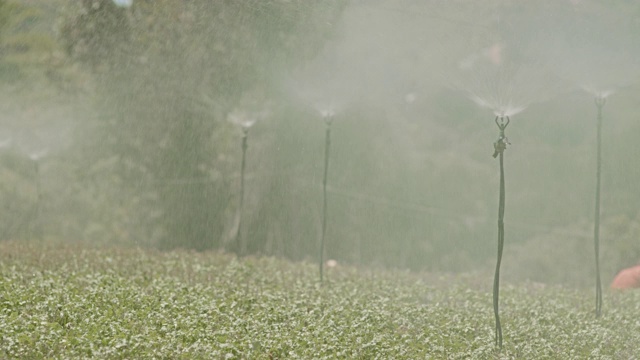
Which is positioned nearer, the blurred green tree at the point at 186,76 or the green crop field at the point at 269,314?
the green crop field at the point at 269,314

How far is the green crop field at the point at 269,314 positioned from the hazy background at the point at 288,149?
5.32 metres

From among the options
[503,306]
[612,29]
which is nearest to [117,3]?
[612,29]

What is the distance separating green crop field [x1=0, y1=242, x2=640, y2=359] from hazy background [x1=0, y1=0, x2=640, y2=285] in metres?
5.32

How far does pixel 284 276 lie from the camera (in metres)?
13.4

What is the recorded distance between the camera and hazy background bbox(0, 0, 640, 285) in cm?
1962

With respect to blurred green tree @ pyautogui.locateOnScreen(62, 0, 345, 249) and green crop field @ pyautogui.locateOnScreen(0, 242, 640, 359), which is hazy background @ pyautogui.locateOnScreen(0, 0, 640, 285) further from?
green crop field @ pyautogui.locateOnScreen(0, 242, 640, 359)

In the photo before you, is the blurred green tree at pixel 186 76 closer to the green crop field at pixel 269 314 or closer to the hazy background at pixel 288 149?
the hazy background at pixel 288 149

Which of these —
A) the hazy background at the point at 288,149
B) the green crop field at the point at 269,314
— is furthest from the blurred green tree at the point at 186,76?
the green crop field at the point at 269,314

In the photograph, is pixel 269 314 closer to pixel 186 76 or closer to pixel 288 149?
pixel 288 149

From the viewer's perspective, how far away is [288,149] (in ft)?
65.2

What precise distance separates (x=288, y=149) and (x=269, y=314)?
10.3 meters

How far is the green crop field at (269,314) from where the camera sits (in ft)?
26.7

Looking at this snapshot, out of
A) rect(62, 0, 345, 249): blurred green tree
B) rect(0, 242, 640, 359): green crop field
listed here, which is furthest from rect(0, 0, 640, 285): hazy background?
rect(0, 242, 640, 359): green crop field

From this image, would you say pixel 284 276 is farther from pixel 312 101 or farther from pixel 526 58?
pixel 312 101
